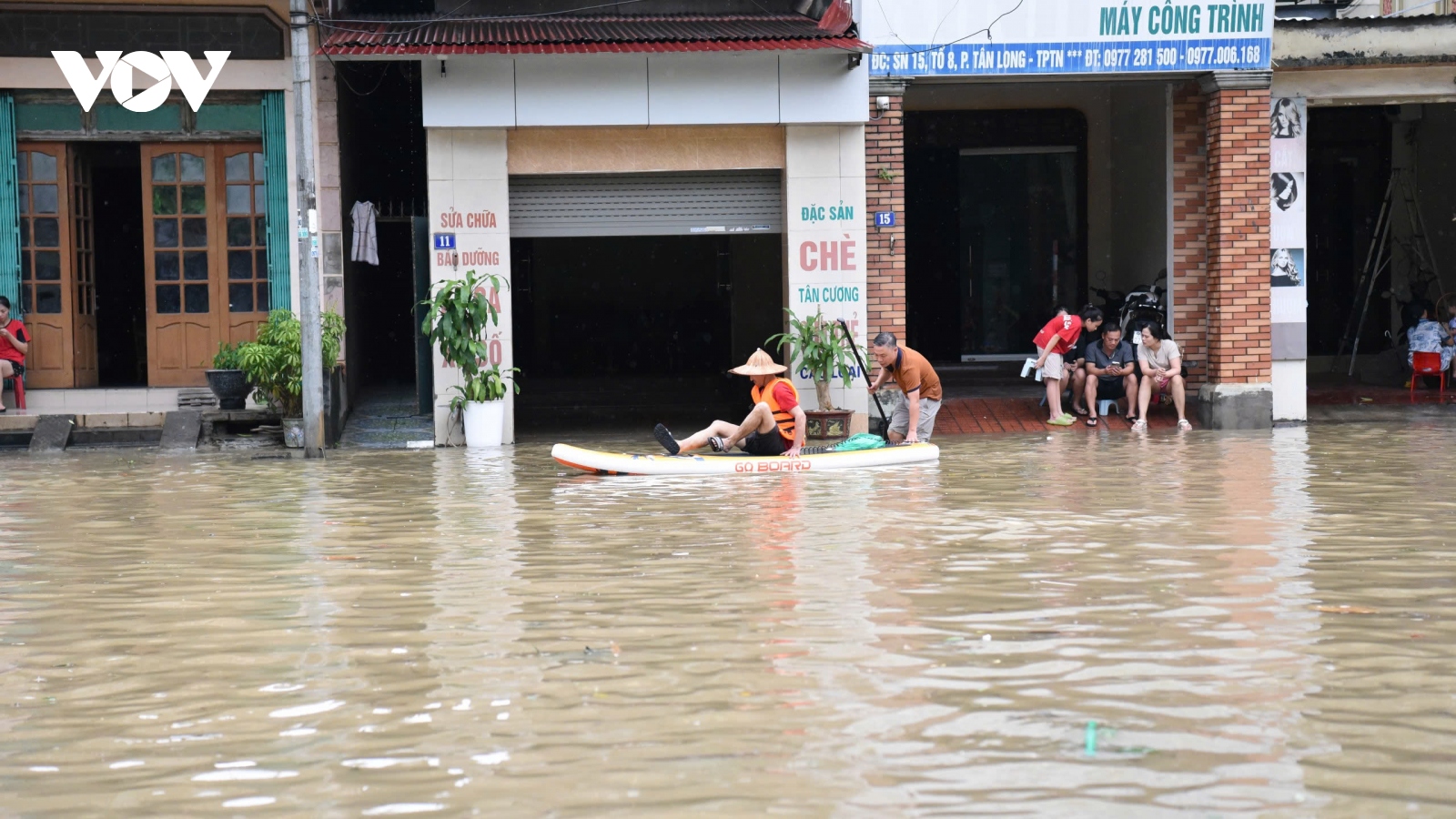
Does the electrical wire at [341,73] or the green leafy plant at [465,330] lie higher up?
the electrical wire at [341,73]

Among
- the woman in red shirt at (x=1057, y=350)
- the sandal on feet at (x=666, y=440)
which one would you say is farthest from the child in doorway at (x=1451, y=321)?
the sandal on feet at (x=666, y=440)

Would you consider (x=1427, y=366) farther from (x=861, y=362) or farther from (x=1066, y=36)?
(x=861, y=362)

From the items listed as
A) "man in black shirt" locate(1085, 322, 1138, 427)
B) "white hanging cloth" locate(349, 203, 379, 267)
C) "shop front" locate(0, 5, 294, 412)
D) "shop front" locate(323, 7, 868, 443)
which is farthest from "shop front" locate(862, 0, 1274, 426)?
"shop front" locate(0, 5, 294, 412)

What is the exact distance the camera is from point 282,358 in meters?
16.5

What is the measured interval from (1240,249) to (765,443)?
7.15 m

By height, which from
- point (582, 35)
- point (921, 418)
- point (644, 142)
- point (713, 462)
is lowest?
point (713, 462)

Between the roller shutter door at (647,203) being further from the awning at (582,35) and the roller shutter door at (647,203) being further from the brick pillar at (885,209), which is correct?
the awning at (582,35)

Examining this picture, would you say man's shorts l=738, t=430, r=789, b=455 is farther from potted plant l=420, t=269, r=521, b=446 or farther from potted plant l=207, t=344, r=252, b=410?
potted plant l=207, t=344, r=252, b=410

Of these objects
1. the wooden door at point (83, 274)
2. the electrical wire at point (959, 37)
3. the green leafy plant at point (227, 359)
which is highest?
the electrical wire at point (959, 37)

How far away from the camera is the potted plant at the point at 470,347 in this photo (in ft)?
55.1

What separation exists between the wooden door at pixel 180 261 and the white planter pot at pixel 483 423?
3434mm

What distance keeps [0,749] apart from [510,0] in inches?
606

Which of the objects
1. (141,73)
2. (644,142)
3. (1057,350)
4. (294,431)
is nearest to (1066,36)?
(1057,350)

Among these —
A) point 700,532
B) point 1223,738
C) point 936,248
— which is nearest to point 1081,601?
point 1223,738
